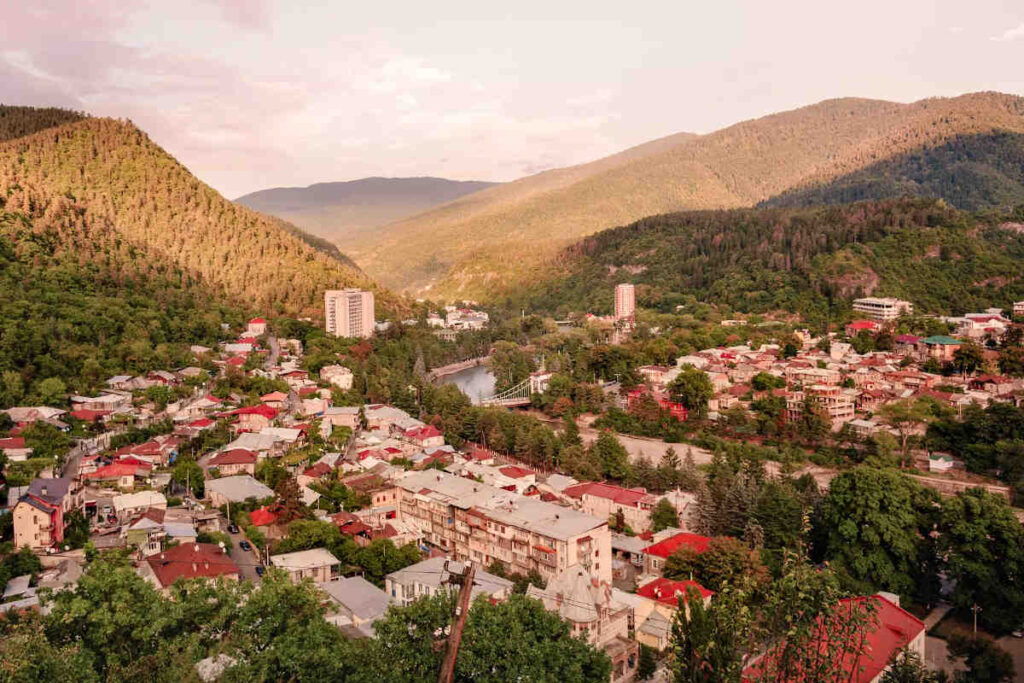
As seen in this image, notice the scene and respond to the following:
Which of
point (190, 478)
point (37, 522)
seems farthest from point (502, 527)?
point (37, 522)

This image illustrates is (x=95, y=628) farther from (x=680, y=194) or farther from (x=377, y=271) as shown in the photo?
(x=680, y=194)

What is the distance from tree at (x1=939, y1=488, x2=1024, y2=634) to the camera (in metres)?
14.6

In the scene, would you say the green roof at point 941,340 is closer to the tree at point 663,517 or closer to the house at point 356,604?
the tree at point 663,517

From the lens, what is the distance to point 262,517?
1761 cm

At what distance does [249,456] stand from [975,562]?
61.8 feet

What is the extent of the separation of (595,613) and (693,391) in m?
21.6

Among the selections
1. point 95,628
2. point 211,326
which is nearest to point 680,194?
point 211,326

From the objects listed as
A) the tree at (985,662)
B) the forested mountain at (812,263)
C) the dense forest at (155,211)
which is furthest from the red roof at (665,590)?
the forested mountain at (812,263)

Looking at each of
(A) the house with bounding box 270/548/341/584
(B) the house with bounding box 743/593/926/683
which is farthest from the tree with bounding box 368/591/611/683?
(A) the house with bounding box 270/548/341/584

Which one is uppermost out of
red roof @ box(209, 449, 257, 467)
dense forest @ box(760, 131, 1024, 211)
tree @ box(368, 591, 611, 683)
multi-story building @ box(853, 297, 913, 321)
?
dense forest @ box(760, 131, 1024, 211)

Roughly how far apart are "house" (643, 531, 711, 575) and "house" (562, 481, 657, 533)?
7.83 ft

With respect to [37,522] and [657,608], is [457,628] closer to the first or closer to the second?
[657,608]

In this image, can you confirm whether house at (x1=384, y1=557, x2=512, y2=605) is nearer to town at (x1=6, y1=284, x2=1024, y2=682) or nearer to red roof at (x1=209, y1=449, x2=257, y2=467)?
town at (x1=6, y1=284, x2=1024, y2=682)

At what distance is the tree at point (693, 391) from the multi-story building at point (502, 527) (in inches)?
627
